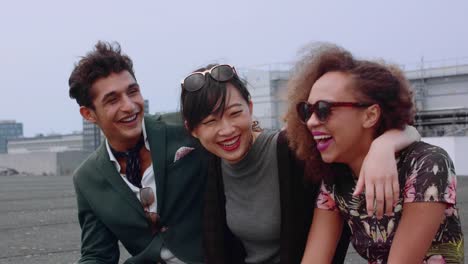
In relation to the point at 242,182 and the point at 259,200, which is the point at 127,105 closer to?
the point at 242,182

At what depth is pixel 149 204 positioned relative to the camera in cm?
354

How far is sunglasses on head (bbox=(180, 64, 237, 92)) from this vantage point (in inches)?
120

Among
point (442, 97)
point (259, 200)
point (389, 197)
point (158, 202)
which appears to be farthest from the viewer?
point (442, 97)

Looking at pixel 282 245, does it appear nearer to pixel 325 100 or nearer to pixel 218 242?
pixel 218 242

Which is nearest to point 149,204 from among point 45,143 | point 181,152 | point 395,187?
point 181,152

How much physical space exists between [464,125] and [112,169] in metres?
23.3

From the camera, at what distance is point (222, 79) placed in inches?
120

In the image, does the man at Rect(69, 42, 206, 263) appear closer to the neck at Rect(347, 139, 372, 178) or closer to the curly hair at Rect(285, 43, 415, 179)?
the curly hair at Rect(285, 43, 415, 179)

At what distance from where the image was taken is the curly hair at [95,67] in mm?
3527

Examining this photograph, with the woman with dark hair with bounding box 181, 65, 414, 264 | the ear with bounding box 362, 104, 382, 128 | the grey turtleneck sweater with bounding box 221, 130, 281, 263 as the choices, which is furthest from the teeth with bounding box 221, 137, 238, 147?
the ear with bounding box 362, 104, 382, 128

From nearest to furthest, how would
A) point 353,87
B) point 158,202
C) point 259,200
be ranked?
point 353,87 → point 259,200 → point 158,202

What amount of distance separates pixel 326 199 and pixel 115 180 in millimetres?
1234

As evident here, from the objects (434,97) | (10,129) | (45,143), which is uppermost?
(434,97)

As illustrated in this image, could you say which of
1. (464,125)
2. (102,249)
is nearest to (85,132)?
(464,125)
